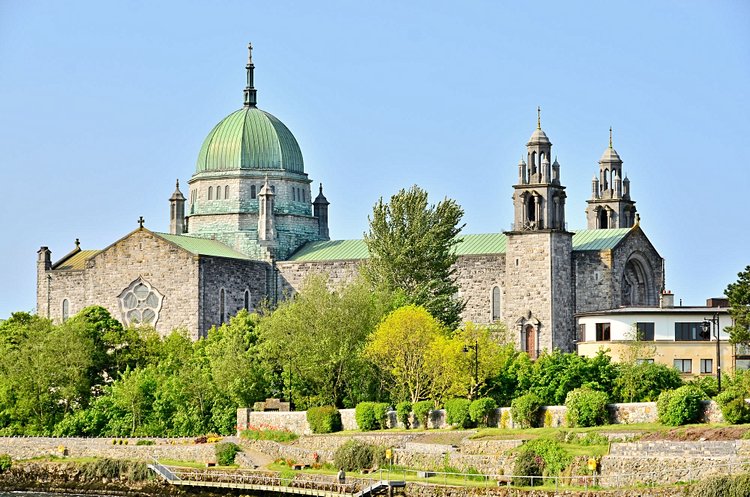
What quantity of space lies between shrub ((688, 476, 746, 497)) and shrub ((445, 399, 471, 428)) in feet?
59.6

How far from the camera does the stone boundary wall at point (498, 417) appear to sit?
66.4 meters

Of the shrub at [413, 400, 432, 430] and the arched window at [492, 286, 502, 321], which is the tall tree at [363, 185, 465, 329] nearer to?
the arched window at [492, 286, 502, 321]

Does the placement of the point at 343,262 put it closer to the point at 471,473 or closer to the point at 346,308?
the point at 346,308

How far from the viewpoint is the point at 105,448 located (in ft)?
258

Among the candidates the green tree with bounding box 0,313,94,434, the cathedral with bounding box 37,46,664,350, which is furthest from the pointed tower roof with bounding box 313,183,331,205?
the green tree with bounding box 0,313,94,434

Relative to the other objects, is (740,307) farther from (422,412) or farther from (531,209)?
(531,209)

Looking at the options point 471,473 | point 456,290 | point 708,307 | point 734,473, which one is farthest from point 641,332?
point 734,473

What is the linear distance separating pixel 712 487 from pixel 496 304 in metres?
45.6

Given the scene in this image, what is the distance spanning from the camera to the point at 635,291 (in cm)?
9975

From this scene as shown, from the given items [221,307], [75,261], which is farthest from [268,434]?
[75,261]

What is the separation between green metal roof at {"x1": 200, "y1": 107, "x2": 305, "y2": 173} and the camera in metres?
111

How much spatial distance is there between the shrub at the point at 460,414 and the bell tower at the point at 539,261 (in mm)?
22334

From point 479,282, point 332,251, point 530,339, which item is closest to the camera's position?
point 530,339

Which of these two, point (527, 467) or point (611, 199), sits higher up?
point (611, 199)
